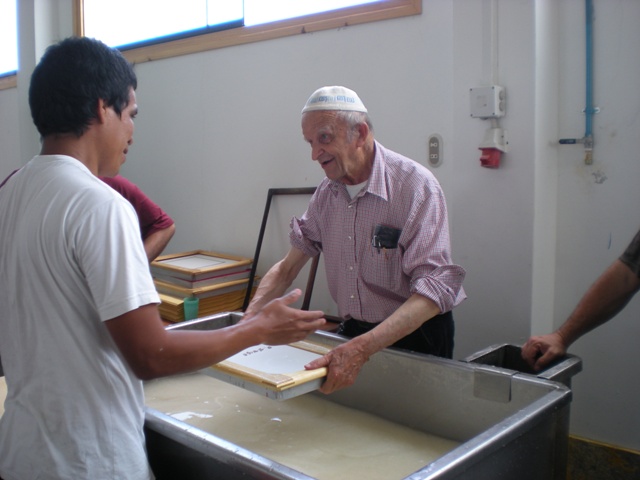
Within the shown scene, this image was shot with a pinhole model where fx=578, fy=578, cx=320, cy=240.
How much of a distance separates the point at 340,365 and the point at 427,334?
472 mm

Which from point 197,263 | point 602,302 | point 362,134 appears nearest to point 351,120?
point 362,134

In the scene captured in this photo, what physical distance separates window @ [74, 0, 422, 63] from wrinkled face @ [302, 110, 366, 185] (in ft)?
2.90

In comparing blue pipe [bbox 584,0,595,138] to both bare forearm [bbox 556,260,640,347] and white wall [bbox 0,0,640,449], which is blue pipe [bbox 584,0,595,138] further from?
bare forearm [bbox 556,260,640,347]

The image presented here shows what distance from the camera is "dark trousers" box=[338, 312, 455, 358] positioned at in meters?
1.78

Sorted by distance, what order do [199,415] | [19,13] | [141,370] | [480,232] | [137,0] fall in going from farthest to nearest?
1. [19,13]
2. [137,0]
3. [480,232]
4. [199,415]
5. [141,370]

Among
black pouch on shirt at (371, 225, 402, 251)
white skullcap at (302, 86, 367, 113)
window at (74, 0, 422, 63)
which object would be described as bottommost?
black pouch on shirt at (371, 225, 402, 251)

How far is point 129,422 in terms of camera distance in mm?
993

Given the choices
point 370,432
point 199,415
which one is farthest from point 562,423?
point 199,415

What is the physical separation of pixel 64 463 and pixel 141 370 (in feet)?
0.71

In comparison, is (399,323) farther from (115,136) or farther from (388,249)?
(115,136)

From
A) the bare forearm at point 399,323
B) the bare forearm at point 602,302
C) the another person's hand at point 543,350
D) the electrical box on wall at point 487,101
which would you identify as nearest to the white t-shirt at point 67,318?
the bare forearm at point 399,323

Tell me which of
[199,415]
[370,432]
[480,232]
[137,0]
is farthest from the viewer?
[137,0]

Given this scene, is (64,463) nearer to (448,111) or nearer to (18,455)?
(18,455)

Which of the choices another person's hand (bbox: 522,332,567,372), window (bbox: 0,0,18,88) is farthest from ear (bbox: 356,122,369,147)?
window (bbox: 0,0,18,88)
